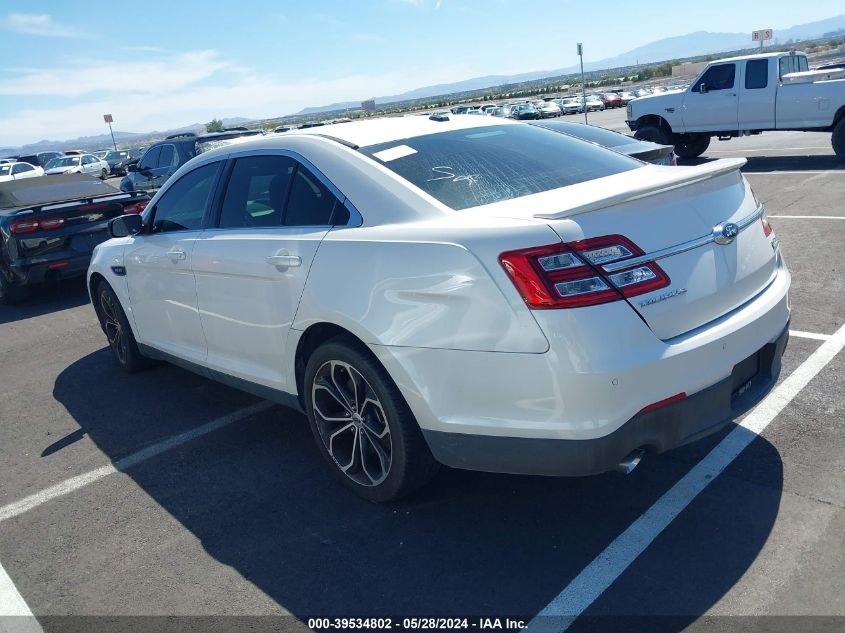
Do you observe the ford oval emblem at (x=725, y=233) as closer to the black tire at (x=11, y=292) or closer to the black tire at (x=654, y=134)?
the black tire at (x=11, y=292)

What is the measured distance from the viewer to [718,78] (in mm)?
15586

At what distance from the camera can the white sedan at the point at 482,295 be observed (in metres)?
2.73

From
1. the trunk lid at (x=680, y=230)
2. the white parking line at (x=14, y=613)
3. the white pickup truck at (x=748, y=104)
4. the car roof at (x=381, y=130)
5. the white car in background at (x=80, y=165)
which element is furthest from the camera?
the white car in background at (x=80, y=165)

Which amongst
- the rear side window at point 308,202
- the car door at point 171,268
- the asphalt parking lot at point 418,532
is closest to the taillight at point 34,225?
the car door at point 171,268

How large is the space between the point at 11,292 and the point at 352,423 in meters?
7.41

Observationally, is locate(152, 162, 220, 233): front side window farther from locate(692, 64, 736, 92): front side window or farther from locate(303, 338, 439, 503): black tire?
locate(692, 64, 736, 92): front side window

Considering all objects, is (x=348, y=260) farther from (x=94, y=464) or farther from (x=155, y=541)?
(x=94, y=464)

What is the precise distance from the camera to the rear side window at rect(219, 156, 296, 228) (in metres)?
3.92

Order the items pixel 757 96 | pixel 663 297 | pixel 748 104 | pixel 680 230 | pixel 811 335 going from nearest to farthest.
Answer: pixel 663 297, pixel 680 230, pixel 811 335, pixel 757 96, pixel 748 104

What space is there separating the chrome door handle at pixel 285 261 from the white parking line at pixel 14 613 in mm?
1826

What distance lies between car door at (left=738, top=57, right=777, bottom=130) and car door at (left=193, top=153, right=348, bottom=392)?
13.6m

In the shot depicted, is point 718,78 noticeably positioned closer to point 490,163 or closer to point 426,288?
point 490,163

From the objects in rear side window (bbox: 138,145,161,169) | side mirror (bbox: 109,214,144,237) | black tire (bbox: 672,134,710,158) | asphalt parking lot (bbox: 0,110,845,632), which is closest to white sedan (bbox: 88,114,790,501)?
asphalt parking lot (bbox: 0,110,845,632)

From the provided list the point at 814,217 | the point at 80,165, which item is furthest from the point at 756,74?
the point at 80,165
